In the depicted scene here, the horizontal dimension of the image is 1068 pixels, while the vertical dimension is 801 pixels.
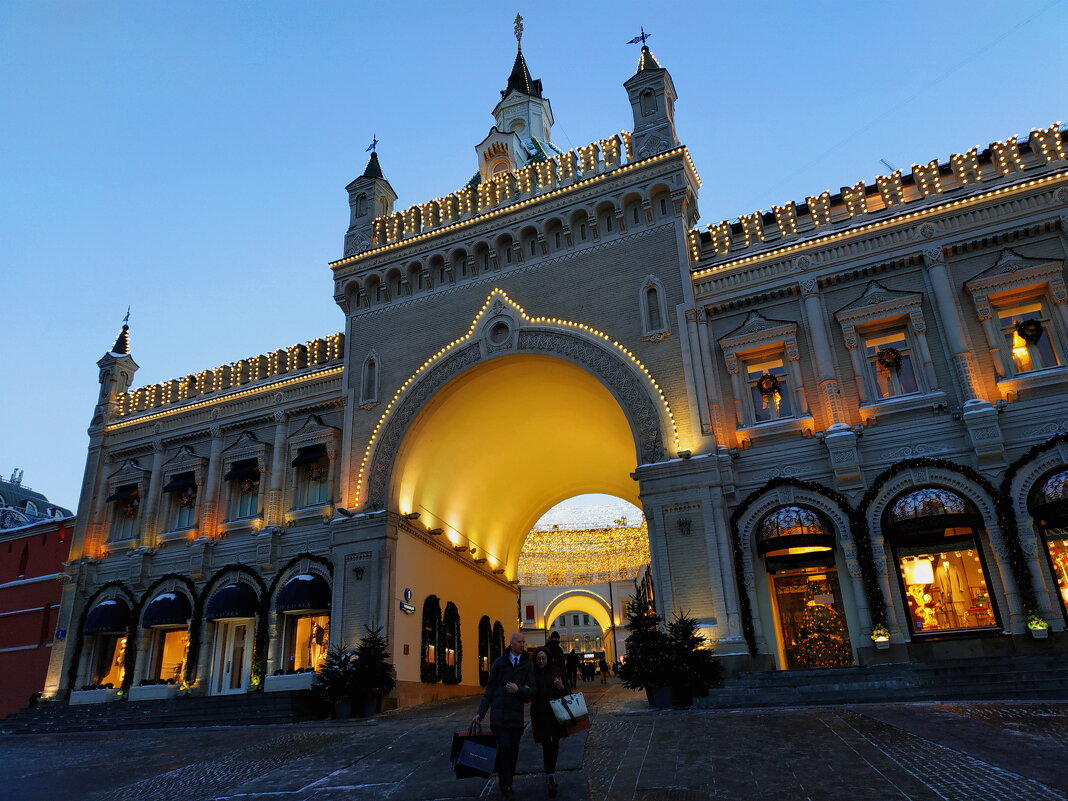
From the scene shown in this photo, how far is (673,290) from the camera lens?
853 inches

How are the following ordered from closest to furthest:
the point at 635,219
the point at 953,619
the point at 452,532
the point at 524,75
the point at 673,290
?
the point at 953,619 → the point at 673,290 → the point at 635,219 → the point at 452,532 → the point at 524,75

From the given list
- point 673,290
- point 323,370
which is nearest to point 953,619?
point 673,290

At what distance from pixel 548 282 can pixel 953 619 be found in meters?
14.5

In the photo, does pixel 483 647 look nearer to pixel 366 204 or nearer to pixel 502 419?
pixel 502 419

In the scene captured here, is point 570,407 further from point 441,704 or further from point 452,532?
point 441,704

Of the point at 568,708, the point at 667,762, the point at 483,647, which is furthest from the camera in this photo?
the point at 483,647

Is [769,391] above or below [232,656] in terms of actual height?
above

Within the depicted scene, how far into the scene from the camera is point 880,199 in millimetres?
20719

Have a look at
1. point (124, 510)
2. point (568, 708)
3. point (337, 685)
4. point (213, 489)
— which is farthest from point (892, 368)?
point (124, 510)

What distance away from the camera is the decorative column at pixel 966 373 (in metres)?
17.2

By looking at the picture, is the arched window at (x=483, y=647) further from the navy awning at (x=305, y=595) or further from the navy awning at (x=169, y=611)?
the navy awning at (x=169, y=611)

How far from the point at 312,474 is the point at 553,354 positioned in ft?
32.4

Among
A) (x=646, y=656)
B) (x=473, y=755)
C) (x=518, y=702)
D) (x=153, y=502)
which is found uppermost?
(x=153, y=502)

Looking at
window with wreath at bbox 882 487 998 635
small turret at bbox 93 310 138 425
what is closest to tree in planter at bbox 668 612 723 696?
window with wreath at bbox 882 487 998 635
